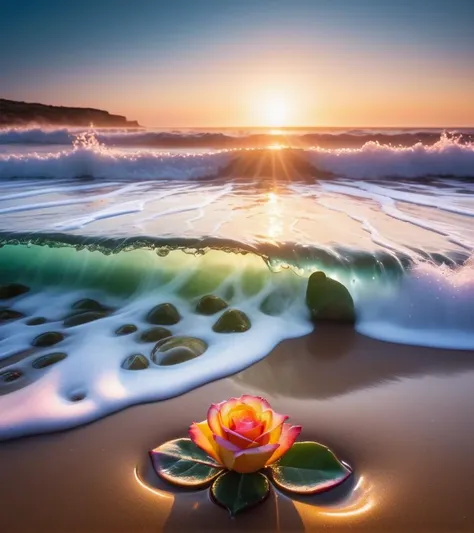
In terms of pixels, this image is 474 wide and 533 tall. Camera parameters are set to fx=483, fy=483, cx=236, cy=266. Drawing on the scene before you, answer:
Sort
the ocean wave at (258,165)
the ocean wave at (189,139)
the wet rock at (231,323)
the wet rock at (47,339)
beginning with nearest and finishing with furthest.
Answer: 1. the wet rock at (47,339)
2. the wet rock at (231,323)
3. the ocean wave at (258,165)
4. the ocean wave at (189,139)

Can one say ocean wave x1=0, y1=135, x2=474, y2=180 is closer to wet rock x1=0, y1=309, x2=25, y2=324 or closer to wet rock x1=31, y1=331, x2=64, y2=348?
wet rock x1=0, y1=309, x2=25, y2=324

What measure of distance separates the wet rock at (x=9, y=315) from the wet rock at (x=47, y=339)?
0.46 meters

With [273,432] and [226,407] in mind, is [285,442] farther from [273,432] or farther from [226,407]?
[226,407]

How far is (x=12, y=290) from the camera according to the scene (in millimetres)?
3479

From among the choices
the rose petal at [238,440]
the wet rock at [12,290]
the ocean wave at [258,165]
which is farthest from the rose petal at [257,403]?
the ocean wave at [258,165]

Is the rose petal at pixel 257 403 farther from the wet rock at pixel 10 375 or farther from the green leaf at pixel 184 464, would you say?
the wet rock at pixel 10 375

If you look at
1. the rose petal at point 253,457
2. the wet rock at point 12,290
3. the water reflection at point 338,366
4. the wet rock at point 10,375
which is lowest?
the wet rock at point 12,290

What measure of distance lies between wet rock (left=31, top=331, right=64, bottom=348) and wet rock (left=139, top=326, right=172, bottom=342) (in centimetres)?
45

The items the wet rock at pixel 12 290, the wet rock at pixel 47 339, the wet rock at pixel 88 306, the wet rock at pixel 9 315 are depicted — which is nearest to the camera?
the wet rock at pixel 47 339

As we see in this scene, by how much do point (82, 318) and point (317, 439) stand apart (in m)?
1.70

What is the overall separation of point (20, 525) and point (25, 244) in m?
3.11

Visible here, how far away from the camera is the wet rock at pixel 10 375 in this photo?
2.20 meters

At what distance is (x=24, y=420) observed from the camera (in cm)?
188

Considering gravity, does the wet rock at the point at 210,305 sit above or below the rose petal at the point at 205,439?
below
